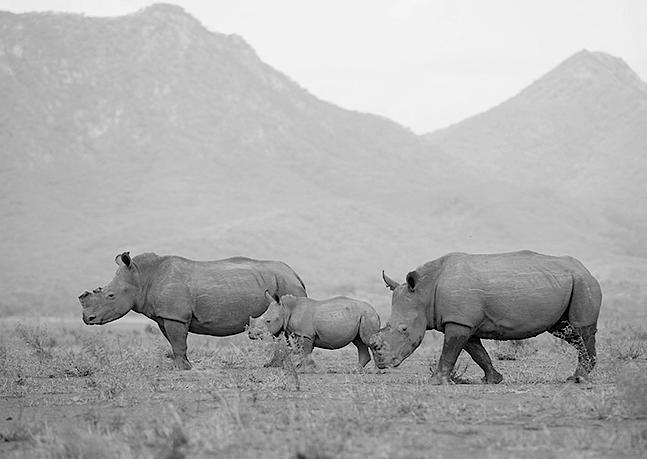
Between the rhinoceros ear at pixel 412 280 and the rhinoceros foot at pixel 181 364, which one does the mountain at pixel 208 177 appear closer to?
the rhinoceros foot at pixel 181 364

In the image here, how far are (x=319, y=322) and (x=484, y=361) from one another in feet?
11.6

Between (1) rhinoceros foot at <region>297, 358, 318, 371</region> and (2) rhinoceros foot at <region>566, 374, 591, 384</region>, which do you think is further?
(1) rhinoceros foot at <region>297, 358, 318, 371</region>

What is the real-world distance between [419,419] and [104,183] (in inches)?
4276

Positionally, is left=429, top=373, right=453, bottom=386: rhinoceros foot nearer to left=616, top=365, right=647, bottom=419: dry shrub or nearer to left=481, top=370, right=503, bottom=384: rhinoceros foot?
left=481, top=370, right=503, bottom=384: rhinoceros foot

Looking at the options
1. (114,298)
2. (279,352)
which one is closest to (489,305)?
(279,352)

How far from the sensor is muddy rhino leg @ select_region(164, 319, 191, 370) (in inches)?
681

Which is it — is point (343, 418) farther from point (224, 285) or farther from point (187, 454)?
point (224, 285)

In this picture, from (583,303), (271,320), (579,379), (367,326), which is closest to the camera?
(579,379)

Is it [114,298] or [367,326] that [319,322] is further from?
[114,298]

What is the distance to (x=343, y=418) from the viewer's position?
991 centimetres

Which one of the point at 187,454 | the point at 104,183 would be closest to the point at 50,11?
the point at 104,183

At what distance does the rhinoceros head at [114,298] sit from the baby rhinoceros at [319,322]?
6.66 feet

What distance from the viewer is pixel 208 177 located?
120 meters

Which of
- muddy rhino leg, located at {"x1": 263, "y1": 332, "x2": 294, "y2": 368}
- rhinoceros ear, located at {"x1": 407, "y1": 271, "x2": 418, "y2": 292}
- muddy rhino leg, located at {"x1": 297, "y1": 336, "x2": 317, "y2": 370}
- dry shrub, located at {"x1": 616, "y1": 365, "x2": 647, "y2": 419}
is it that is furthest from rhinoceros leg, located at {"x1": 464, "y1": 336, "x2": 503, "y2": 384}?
dry shrub, located at {"x1": 616, "y1": 365, "x2": 647, "y2": 419}
